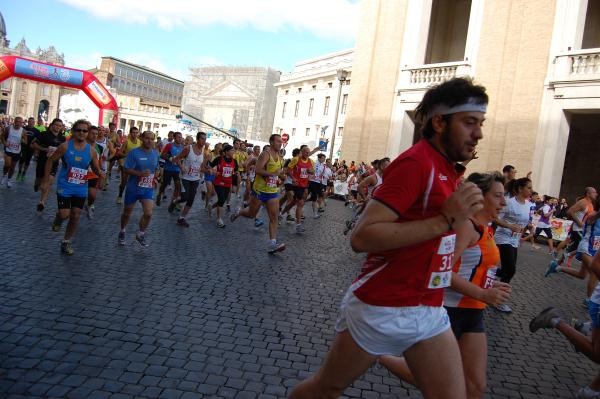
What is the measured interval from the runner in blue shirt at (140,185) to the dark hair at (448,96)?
21.7 feet

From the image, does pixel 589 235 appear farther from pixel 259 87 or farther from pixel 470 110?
pixel 259 87

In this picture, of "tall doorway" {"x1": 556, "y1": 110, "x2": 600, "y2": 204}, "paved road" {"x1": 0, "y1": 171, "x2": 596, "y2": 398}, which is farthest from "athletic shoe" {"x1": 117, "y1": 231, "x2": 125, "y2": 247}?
"tall doorway" {"x1": 556, "y1": 110, "x2": 600, "y2": 204}

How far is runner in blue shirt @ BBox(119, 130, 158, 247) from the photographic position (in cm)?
840

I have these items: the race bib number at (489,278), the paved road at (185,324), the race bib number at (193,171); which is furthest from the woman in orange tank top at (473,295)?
the race bib number at (193,171)

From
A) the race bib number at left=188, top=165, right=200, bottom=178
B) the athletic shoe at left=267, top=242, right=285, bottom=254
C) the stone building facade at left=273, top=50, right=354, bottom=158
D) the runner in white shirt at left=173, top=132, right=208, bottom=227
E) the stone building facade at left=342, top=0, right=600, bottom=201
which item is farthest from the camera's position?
the stone building facade at left=273, top=50, right=354, bottom=158

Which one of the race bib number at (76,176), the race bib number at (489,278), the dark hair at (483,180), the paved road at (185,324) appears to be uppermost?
the dark hair at (483,180)

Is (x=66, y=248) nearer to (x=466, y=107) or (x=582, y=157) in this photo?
(x=466, y=107)

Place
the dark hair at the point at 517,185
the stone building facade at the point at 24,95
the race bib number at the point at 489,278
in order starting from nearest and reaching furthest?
the race bib number at the point at 489,278 → the dark hair at the point at 517,185 → the stone building facade at the point at 24,95

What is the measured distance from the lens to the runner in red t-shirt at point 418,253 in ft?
7.36

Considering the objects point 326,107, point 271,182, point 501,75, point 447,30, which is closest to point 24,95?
point 326,107

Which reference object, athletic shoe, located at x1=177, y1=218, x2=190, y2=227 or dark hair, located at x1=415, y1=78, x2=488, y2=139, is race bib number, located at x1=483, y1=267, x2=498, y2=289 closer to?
dark hair, located at x1=415, y1=78, x2=488, y2=139

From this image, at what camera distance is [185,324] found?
496 cm

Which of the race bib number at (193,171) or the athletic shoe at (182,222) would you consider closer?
the athletic shoe at (182,222)

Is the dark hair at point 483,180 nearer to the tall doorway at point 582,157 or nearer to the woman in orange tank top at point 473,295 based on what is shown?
the woman in orange tank top at point 473,295
